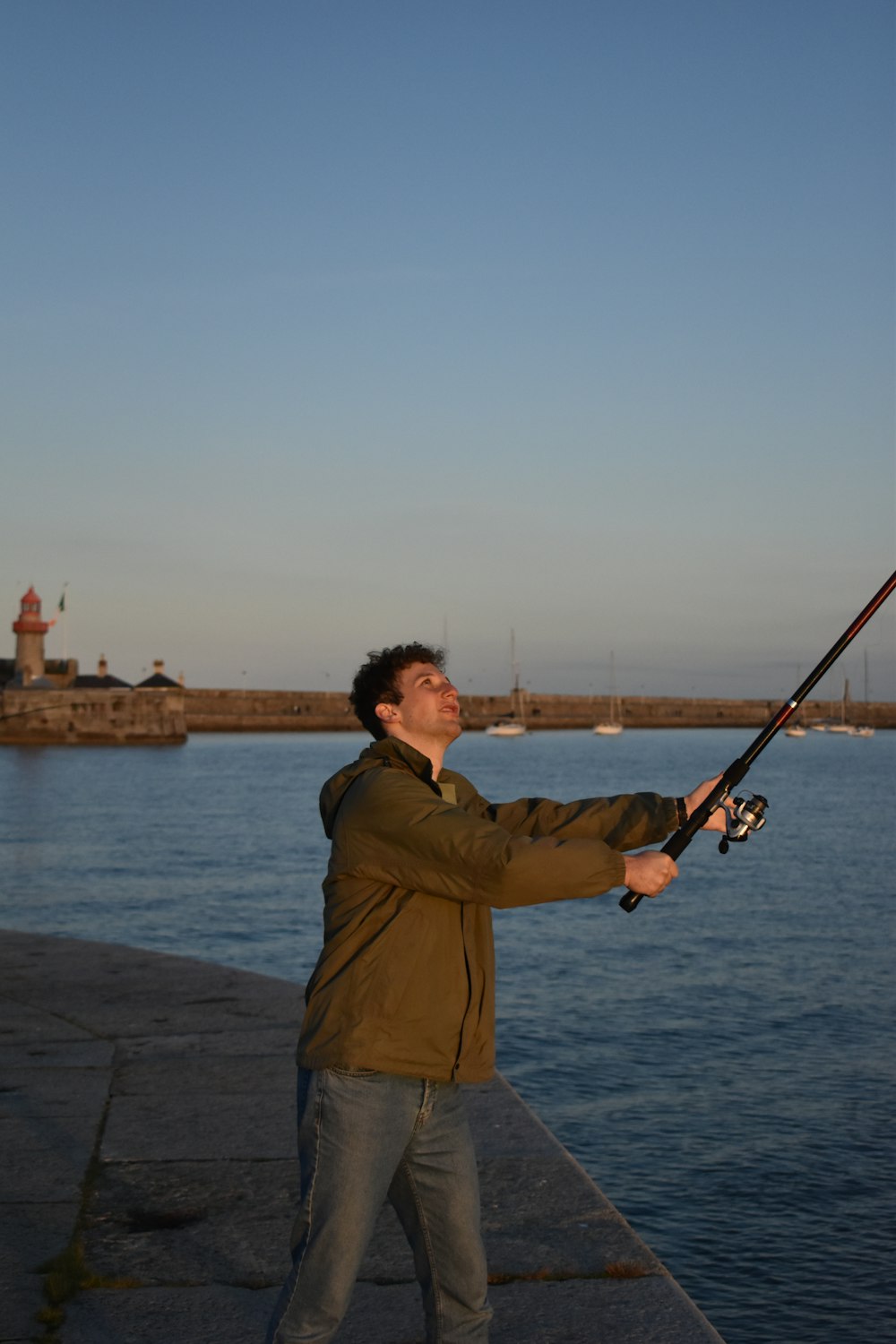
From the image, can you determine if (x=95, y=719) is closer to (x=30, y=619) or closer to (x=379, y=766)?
(x=30, y=619)

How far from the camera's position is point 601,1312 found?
13.1 feet

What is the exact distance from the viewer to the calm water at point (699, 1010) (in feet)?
23.4

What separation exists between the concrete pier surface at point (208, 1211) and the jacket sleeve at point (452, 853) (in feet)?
5.47

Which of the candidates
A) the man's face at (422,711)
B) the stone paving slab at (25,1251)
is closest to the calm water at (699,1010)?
the stone paving slab at (25,1251)

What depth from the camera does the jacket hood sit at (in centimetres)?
313

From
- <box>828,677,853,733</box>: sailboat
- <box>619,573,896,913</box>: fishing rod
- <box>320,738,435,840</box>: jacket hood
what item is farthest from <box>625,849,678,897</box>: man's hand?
<box>828,677,853,733</box>: sailboat

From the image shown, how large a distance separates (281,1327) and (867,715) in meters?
163

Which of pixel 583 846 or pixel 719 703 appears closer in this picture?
pixel 583 846

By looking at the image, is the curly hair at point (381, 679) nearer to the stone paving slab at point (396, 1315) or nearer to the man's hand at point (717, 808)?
the man's hand at point (717, 808)

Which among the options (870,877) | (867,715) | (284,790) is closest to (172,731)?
(284,790)

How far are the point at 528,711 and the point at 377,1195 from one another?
134715 mm

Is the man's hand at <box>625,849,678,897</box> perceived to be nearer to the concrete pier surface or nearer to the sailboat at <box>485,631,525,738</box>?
the concrete pier surface

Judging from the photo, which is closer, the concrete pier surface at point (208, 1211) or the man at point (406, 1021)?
the man at point (406, 1021)

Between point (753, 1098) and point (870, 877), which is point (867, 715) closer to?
point (870, 877)
